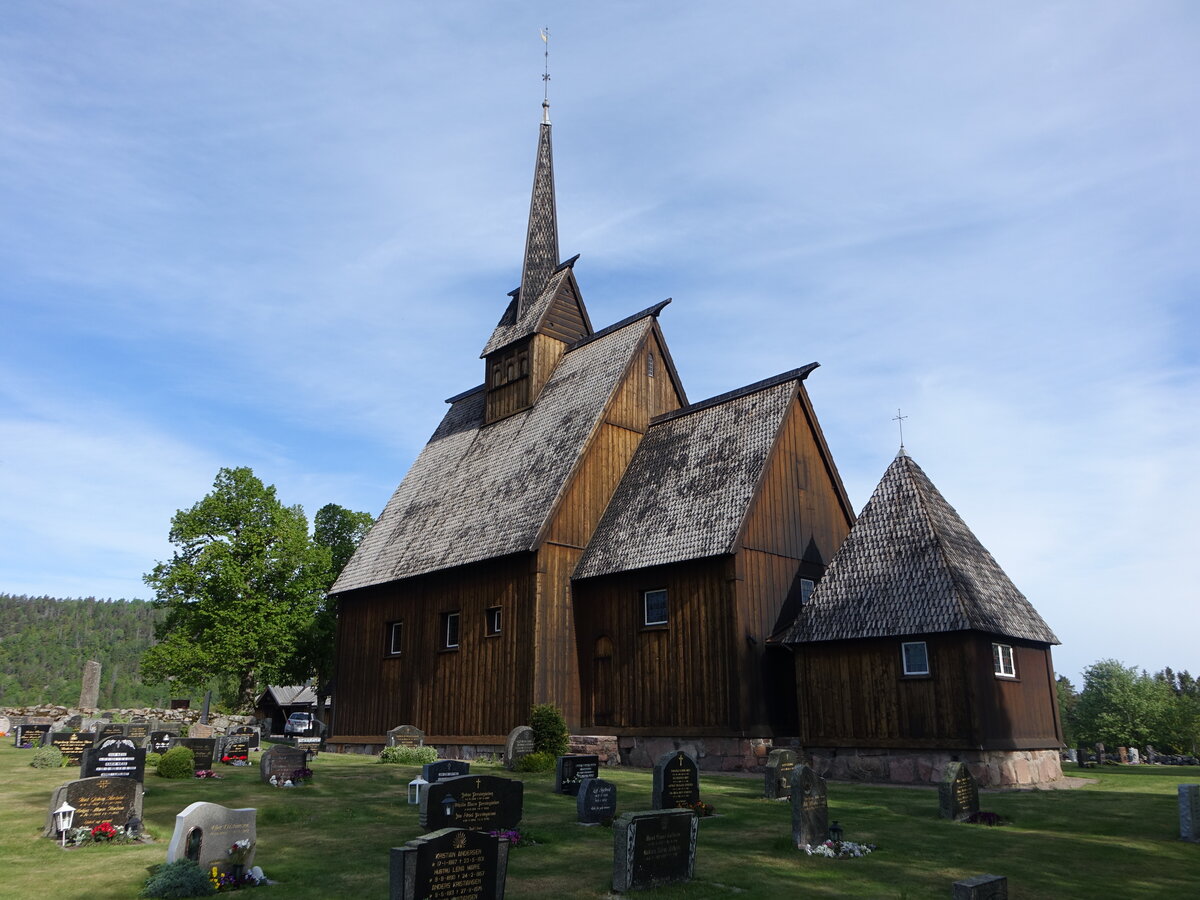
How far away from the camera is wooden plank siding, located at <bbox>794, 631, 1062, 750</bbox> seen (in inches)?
712

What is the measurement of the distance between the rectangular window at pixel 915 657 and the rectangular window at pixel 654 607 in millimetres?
6413

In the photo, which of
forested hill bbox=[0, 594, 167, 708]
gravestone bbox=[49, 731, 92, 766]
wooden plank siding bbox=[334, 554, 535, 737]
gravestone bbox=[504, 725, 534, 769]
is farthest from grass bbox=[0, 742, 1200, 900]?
forested hill bbox=[0, 594, 167, 708]

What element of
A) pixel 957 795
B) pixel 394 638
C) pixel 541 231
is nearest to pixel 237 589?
pixel 394 638

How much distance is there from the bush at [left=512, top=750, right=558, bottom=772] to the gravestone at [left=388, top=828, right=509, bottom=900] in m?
12.5

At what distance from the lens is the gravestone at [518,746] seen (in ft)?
68.3

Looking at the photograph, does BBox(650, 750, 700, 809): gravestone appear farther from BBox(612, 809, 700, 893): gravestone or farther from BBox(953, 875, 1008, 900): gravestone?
BBox(953, 875, 1008, 900): gravestone

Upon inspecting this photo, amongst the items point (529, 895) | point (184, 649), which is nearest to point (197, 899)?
point (529, 895)

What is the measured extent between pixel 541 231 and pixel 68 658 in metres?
172

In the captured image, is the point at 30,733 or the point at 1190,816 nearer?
the point at 1190,816

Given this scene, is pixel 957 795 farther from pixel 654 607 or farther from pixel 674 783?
pixel 654 607

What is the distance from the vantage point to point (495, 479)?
93.4ft

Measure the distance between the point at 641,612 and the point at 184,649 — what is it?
26.0 m

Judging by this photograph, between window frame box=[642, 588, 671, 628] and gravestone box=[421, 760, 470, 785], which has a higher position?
window frame box=[642, 588, 671, 628]

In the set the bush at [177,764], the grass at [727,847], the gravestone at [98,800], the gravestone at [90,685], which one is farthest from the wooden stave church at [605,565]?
the gravestone at [90,685]
